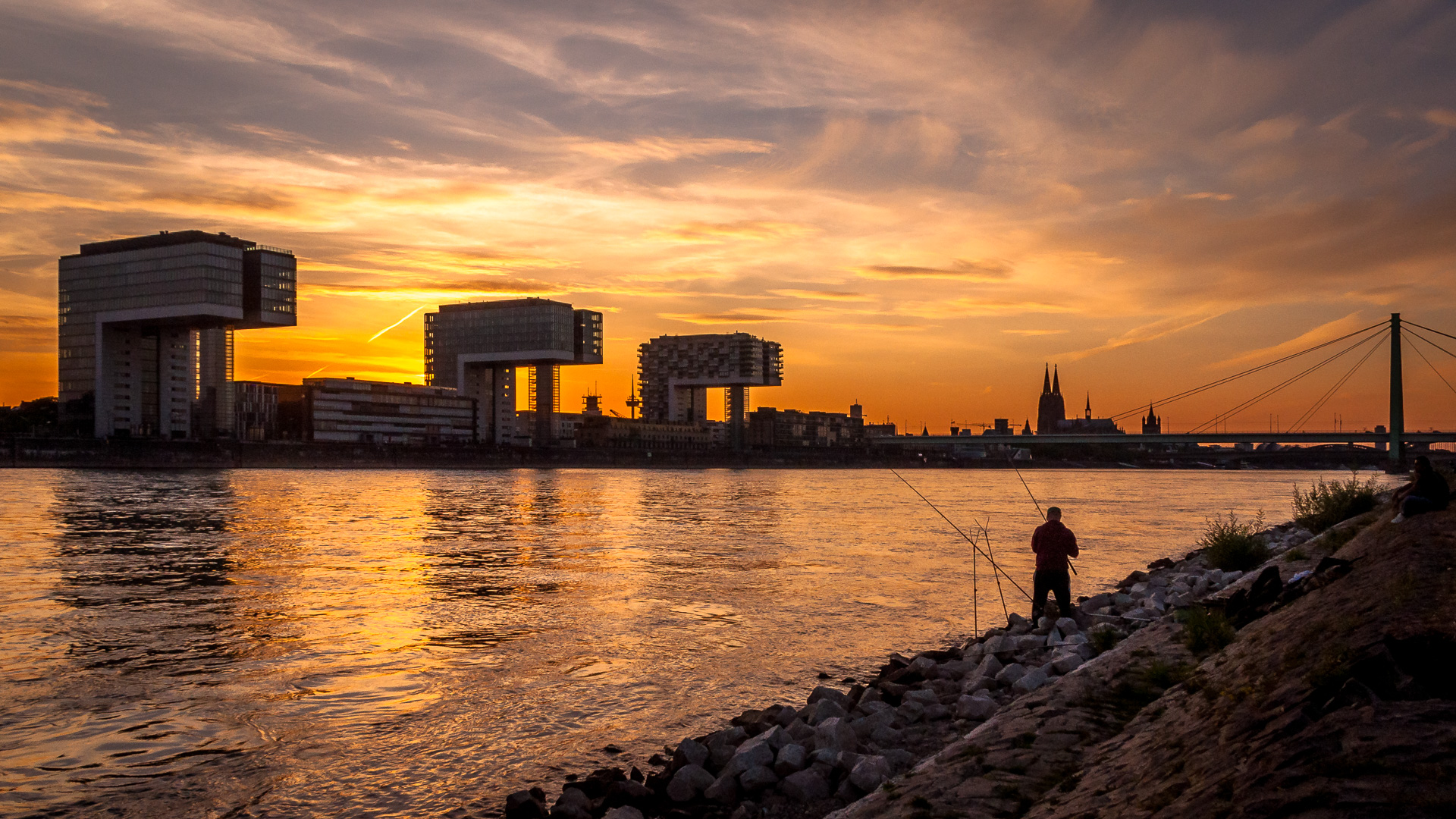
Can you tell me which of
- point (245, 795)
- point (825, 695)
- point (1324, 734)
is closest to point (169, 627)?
point (245, 795)

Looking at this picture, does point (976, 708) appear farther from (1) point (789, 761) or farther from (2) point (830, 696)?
(1) point (789, 761)

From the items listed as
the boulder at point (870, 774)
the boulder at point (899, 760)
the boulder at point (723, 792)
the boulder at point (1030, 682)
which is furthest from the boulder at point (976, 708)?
the boulder at point (723, 792)

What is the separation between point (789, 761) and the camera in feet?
28.3

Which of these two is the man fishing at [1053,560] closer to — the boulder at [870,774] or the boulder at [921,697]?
the boulder at [921,697]

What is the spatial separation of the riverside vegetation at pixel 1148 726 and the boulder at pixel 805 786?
0.05 feet

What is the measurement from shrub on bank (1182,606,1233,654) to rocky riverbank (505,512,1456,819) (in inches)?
0.8

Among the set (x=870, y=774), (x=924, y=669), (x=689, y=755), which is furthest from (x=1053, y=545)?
(x=689, y=755)

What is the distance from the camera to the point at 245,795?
8.90 metres

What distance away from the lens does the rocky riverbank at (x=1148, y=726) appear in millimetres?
4953

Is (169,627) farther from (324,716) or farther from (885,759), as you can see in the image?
(885,759)

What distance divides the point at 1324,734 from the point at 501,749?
796 cm

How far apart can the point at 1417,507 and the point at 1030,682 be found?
26.5ft

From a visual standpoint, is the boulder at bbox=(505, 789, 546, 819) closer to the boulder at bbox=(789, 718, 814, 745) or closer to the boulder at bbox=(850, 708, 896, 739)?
the boulder at bbox=(789, 718, 814, 745)

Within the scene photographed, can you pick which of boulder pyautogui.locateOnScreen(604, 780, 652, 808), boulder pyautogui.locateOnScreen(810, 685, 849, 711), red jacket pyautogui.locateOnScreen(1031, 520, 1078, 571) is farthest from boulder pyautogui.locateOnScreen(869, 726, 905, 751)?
red jacket pyautogui.locateOnScreen(1031, 520, 1078, 571)
